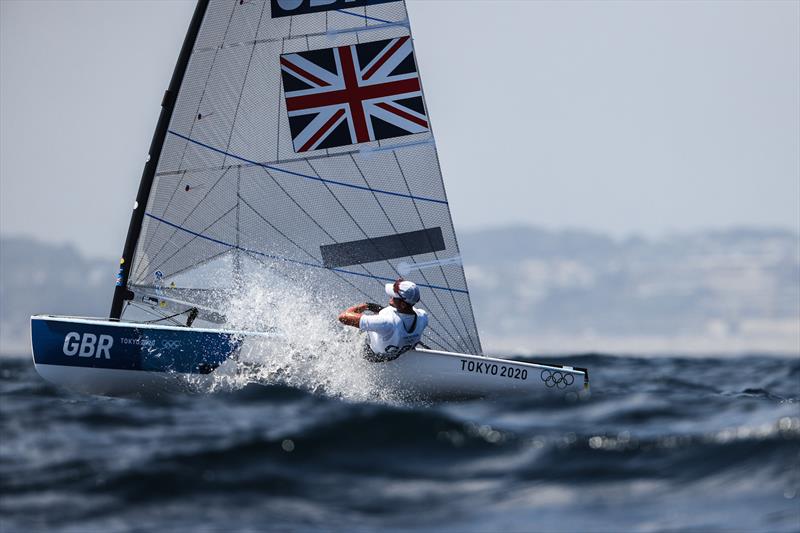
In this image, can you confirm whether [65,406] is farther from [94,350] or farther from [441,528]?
[441,528]

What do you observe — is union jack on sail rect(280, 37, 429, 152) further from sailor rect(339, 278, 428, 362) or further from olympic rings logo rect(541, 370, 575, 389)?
olympic rings logo rect(541, 370, 575, 389)

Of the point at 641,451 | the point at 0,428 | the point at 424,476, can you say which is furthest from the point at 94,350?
the point at 641,451

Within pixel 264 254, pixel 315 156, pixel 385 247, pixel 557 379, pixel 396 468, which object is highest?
pixel 315 156

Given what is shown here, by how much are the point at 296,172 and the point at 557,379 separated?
3388mm

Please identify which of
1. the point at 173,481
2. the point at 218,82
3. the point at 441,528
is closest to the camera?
the point at 441,528

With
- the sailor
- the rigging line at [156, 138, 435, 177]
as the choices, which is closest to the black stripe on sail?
the rigging line at [156, 138, 435, 177]

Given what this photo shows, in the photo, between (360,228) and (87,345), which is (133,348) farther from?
(360,228)

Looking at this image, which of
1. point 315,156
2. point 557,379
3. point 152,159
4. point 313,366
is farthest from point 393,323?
point 152,159

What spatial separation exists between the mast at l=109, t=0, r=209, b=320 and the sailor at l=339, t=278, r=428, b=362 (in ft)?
8.93

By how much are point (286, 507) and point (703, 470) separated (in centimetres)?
259

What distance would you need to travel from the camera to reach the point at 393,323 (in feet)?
34.4

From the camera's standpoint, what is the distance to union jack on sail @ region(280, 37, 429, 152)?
11906 millimetres

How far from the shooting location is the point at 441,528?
629 cm

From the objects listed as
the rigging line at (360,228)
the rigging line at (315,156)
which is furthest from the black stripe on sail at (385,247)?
the rigging line at (315,156)
